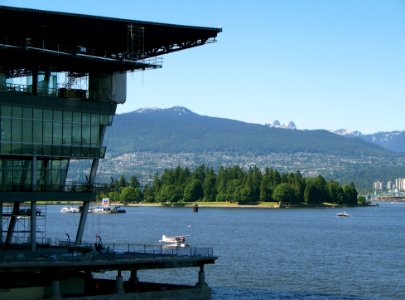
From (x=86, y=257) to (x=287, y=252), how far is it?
3169 inches

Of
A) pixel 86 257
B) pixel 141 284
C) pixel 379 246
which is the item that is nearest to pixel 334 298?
pixel 141 284

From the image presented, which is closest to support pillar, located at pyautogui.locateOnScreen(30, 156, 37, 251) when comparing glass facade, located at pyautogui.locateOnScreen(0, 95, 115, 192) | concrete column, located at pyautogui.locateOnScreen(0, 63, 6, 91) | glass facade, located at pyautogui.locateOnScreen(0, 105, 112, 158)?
glass facade, located at pyautogui.locateOnScreen(0, 95, 115, 192)

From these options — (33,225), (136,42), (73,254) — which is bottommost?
(73,254)

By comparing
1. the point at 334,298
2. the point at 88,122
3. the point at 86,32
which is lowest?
the point at 334,298

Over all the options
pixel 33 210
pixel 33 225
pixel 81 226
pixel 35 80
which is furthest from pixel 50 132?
pixel 81 226

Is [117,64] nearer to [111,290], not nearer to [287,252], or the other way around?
[111,290]

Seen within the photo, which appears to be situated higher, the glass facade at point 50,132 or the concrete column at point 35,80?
the concrete column at point 35,80

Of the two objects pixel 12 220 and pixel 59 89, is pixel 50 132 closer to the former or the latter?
pixel 59 89

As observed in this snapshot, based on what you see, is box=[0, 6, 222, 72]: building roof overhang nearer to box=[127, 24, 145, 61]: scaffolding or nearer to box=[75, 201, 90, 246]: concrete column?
box=[127, 24, 145, 61]: scaffolding

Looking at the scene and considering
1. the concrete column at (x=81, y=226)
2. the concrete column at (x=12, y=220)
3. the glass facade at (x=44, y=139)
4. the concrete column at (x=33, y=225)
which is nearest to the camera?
the glass facade at (x=44, y=139)

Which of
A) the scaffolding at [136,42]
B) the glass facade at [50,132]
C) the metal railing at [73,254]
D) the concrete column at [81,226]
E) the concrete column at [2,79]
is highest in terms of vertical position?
the scaffolding at [136,42]

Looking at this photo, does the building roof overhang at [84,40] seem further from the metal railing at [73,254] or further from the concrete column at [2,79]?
the metal railing at [73,254]

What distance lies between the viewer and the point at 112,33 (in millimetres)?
98750

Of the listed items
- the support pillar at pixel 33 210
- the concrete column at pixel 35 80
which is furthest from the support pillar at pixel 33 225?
the concrete column at pixel 35 80
